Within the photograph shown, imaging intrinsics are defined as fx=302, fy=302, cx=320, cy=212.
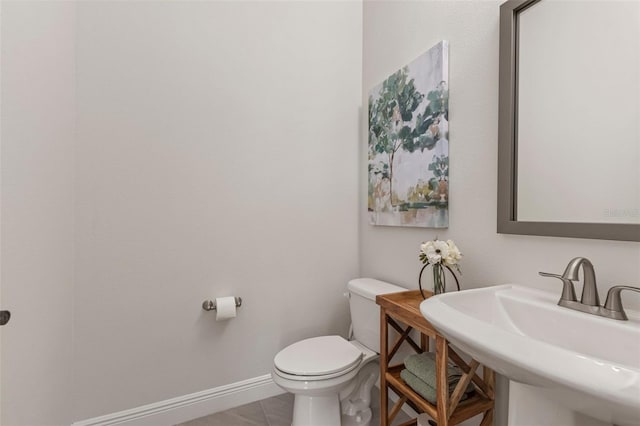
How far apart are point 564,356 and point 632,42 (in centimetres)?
88

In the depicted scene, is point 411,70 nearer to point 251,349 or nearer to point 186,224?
point 186,224

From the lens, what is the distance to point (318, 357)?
1.46 metres

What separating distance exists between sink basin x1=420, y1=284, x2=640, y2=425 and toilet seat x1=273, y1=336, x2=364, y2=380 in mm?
686

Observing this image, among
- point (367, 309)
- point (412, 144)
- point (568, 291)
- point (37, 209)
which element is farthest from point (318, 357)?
point (37, 209)

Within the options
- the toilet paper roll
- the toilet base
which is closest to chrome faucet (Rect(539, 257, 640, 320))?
the toilet base

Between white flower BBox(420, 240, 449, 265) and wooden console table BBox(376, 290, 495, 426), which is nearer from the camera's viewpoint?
wooden console table BBox(376, 290, 495, 426)

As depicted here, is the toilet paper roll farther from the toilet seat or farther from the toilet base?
the toilet base

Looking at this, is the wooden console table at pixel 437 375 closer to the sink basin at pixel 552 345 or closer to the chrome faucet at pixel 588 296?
the sink basin at pixel 552 345

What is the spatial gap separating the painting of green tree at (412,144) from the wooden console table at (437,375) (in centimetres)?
43

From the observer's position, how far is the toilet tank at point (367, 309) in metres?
1.55

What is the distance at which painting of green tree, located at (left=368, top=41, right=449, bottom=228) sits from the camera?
1.38 m

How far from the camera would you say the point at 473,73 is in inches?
49.1

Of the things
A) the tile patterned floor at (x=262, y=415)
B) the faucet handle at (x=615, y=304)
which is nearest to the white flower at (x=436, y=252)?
the faucet handle at (x=615, y=304)

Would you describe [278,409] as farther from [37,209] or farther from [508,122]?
[508,122]
